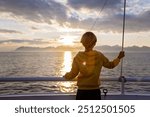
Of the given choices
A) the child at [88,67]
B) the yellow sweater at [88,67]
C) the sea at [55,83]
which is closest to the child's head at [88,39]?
the child at [88,67]

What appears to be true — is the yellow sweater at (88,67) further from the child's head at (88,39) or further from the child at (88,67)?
the child's head at (88,39)

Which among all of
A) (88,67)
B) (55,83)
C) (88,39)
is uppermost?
(88,39)

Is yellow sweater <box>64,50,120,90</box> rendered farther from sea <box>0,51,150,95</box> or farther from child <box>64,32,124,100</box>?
sea <box>0,51,150,95</box>

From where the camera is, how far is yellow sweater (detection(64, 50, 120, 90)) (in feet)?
16.5

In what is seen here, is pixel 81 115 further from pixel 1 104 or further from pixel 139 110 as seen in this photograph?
pixel 1 104

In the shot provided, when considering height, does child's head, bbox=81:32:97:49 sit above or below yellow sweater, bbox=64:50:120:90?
above

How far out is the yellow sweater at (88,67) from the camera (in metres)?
5.04

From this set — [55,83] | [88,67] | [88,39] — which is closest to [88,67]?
[88,67]

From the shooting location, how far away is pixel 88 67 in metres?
5.05

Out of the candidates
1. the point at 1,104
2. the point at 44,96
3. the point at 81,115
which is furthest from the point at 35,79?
the point at 81,115

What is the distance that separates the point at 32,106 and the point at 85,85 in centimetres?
98

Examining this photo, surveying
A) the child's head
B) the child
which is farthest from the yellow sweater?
the child's head

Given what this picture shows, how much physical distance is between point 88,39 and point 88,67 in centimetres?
40

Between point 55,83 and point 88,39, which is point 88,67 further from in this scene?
point 55,83
